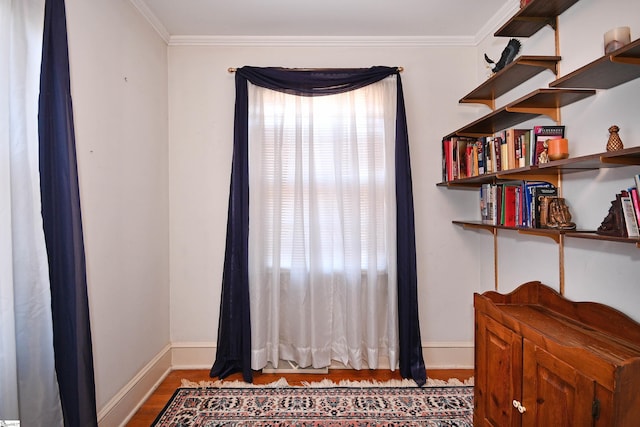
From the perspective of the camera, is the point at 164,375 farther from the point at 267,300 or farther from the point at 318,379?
the point at 318,379

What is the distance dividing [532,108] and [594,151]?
40 centimetres

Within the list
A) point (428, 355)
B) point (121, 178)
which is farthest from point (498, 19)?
point (121, 178)

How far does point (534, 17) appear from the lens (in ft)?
5.32

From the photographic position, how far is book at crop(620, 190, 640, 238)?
44.0 inches

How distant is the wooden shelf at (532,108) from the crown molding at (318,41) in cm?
87

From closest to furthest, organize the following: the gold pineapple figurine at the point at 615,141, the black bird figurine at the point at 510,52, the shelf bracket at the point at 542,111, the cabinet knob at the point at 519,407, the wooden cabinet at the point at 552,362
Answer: the wooden cabinet at the point at 552,362, the gold pineapple figurine at the point at 615,141, the cabinet knob at the point at 519,407, the shelf bracket at the point at 542,111, the black bird figurine at the point at 510,52

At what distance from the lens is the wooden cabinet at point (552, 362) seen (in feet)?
3.11

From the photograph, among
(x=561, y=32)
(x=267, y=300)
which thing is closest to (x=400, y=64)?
(x=561, y=32)

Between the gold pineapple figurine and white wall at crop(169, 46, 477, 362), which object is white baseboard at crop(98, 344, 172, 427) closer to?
white wall at crop(169, 46, 477, 362)

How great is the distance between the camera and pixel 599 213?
54.4 inches

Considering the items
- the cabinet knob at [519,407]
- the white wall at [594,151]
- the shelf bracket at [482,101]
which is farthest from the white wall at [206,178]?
the cabinet knob at [519,407]

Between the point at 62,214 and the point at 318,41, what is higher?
the point at 318,41

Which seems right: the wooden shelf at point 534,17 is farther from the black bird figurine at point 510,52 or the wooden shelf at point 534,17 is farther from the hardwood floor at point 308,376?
the hardwood floor at point 308,376

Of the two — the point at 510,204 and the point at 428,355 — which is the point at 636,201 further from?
the point at 428,355
